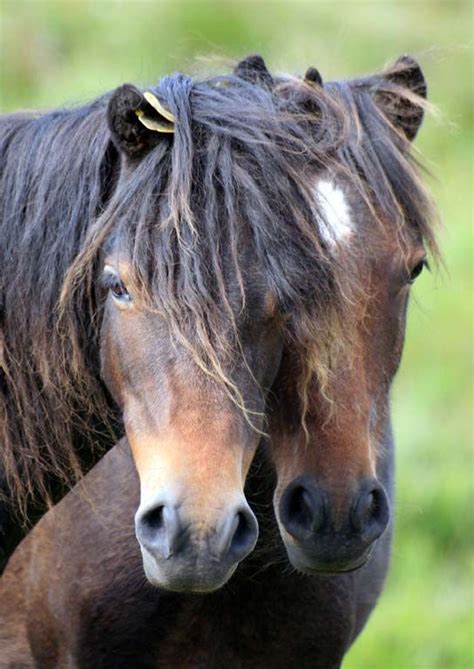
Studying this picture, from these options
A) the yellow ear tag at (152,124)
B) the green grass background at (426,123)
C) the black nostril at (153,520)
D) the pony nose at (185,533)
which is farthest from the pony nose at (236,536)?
the green grass background at (426,123)

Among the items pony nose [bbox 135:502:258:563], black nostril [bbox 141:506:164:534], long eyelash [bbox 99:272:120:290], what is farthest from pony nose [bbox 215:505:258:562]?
long eyelash [bbox 99:272:120:290]

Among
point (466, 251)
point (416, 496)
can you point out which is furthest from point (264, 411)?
point (466, 251)

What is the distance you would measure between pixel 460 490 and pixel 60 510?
12.6 feet

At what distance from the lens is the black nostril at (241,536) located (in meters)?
2.92

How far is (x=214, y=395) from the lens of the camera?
3.07 meters

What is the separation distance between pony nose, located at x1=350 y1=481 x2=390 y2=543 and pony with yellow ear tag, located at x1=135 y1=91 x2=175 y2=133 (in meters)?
1.00

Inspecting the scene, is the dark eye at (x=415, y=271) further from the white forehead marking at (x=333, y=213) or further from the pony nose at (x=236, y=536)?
the pony nose at (x=236, y=536)

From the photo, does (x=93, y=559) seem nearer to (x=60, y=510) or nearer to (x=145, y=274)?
(x=60, y=510)

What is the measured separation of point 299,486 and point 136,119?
0.99m

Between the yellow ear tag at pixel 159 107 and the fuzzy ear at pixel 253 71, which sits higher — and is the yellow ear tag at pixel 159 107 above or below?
above

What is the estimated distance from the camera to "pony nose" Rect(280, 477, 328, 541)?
3.39 meters

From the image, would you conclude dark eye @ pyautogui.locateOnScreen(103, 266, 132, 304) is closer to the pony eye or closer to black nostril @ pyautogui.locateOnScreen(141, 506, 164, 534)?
the pony eye

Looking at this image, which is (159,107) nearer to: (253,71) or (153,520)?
(253,71)

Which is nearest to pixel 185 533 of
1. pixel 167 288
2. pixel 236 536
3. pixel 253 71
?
pixel 236 536
